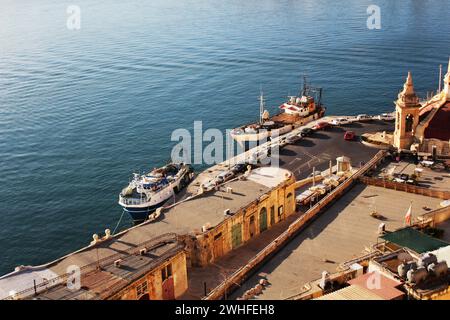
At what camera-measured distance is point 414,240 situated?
142 feet

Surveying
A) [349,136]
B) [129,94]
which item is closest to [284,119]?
[349,136]

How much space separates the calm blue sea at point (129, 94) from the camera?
84.0m

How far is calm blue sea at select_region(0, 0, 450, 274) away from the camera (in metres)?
84.0

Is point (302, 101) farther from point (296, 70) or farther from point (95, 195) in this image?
point (95, 195)

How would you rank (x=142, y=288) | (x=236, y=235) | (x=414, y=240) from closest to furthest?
1. (x=142, y=288)
2. (x=414, y=240)
3. (x=236, y=235)

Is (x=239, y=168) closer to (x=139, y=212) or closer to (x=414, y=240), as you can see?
(x=139, y=212)

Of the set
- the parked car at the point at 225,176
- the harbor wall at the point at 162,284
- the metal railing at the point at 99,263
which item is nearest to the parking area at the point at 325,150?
the parked car at the point at 225,176

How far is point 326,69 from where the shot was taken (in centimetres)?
14538

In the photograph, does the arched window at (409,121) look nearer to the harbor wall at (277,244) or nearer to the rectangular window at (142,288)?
the harbor wall at (277,244)

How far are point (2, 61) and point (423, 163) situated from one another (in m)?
142

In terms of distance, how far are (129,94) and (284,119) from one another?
139 ft

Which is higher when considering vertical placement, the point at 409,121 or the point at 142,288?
the point at 409,121

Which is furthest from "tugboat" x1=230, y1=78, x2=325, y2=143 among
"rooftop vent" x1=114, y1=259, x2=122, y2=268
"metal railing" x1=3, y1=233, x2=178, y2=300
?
"rooftop vent" x1=114, y1=259, x2=122, y2=268

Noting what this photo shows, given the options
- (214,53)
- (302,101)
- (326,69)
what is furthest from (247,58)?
(302,101)
